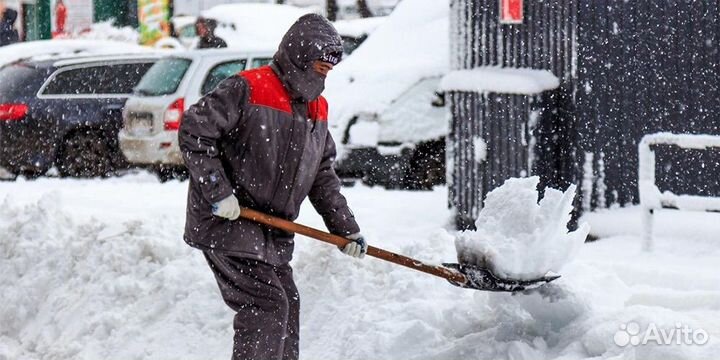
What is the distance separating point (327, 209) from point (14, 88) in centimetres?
1019

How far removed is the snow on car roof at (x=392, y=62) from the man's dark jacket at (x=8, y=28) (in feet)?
65.8

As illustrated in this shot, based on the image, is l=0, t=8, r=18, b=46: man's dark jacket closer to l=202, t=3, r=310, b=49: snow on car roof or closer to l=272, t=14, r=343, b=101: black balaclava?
l=202, t=3, r=310, b=49: snow on car roof

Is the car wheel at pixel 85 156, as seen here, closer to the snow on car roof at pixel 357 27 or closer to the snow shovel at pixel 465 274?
the snow on car roof at pixel 357 27

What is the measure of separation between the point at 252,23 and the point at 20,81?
9.32 m

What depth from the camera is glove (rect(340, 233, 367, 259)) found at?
5.98m

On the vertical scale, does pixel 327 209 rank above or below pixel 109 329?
above

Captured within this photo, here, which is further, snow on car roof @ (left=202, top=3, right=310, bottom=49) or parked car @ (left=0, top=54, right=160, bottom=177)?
snow on car roof @ (left=202, top=3, right=310, bottom=49)

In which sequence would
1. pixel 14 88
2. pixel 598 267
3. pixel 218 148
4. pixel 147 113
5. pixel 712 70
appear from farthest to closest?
pixel 14 88
pixel 147 113
pixel 712 70
pixel 598 267
pixel 218 148

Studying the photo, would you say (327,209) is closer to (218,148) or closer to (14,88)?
(218,148)

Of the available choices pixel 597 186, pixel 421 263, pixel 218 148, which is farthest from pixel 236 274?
pixel 597 186

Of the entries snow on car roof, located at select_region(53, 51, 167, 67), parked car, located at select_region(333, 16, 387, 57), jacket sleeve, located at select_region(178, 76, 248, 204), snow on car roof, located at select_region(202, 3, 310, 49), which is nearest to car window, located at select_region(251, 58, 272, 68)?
parked car, located at select_region(333, 16, 387, 57)

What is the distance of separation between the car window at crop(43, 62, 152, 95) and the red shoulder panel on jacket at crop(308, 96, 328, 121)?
10.2m

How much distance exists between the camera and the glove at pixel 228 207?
548cm

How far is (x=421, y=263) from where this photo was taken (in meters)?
6.18
